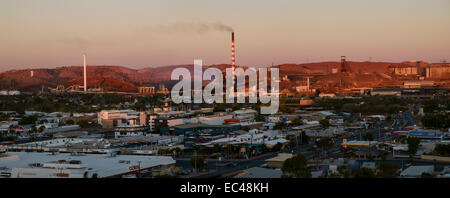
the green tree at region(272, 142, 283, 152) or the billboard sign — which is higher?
the billboard sign

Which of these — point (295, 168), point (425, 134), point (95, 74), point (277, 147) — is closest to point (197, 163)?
point (295, 168)

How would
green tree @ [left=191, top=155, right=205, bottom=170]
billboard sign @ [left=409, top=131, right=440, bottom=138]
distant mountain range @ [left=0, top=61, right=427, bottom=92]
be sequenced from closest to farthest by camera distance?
green tree @ [left=191, top=155, right=205, bottom=170] < billboard sign @ [left=409, top=131, right=440, bottom=138] < distant mountain range @ [left=0, top=61, right=427, bottom=92]

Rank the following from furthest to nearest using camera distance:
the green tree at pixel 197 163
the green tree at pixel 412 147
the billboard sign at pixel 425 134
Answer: the billboard sign at pixel 425 134, the green tree at pixel 412 147, the green tree at pixel 197 163

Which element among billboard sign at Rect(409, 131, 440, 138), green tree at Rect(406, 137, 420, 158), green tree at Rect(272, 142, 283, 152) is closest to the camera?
green tree at Rect(406, 137, 420, 158)

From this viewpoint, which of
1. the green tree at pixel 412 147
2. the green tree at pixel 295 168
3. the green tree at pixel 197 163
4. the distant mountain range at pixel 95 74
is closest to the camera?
the green tree at pixel 295 168

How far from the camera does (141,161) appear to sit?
9.77 metres

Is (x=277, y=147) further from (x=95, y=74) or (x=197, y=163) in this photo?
(x=95, y=74)

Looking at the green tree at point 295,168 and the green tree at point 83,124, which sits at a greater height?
the green tree at point 295,168

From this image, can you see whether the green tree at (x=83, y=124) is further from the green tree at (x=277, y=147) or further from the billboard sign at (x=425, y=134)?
the billboard sign at (x=425, y=134)

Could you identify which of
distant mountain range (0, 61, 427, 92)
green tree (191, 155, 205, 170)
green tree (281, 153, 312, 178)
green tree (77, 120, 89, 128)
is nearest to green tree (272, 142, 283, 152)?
green tree (191, 155, 205, 170)

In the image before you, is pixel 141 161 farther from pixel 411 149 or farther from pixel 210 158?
pixel 411 149

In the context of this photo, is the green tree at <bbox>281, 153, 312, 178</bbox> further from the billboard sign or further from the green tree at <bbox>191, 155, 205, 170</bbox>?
the billboard sign

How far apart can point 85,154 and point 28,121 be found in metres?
10.5

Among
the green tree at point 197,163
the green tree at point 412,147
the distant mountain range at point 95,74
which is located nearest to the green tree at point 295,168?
the green tree at point 197,163
